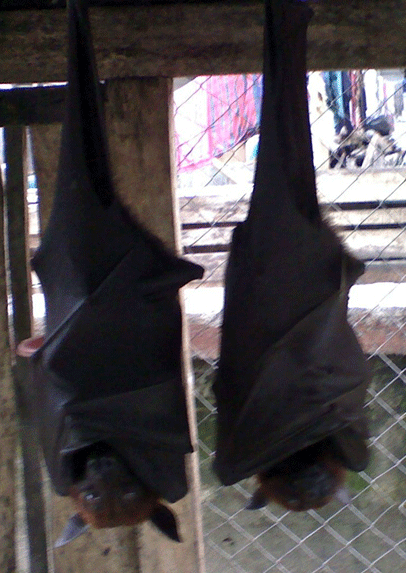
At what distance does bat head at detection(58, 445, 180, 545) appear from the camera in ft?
3.18

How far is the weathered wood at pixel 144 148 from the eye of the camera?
113 cm

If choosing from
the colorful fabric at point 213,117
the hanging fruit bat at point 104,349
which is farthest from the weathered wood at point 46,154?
the colorful fabric at point 213,117

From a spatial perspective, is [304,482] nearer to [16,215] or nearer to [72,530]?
[72,530]

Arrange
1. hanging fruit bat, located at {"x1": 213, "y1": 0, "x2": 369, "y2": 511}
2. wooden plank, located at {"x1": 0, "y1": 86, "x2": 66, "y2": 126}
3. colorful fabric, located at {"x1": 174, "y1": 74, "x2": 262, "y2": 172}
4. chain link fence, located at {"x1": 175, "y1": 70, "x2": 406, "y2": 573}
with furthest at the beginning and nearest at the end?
colorful fabric, located at {"x1": 174, "y1": 74, "x2": 262, "y2": 172} < chain link fence, located at {"x1": 175, "y1": 70, "x2": 406, "y2": 573} < wooden plank, located at {"x1": 0, "y1": 86, "x2": 66, "y2": 126} < hanging fruit bat, located at {"x1": 213, "y1": 0, "x2": 369, "y2": 511}

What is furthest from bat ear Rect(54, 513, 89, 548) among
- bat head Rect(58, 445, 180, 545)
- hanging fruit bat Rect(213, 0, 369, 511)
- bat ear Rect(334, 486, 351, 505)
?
bat ear Rect(334, 486, 351, 505)

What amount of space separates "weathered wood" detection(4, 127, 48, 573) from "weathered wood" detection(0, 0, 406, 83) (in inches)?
6.5

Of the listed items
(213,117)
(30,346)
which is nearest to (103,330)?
(30,346)

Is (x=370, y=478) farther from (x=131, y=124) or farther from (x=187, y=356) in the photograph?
(x=131, y=124)

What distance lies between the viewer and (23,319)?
1.26 m

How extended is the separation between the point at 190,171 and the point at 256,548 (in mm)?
1813

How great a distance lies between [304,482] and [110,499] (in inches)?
10.8

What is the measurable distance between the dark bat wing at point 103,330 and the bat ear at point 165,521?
2.0 inches

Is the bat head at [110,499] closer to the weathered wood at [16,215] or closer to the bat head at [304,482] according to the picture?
the bat head at [304,482]

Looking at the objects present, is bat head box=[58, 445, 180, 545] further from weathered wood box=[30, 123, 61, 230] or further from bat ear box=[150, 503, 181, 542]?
weathered wood box=[30, 123, 61, 230]
